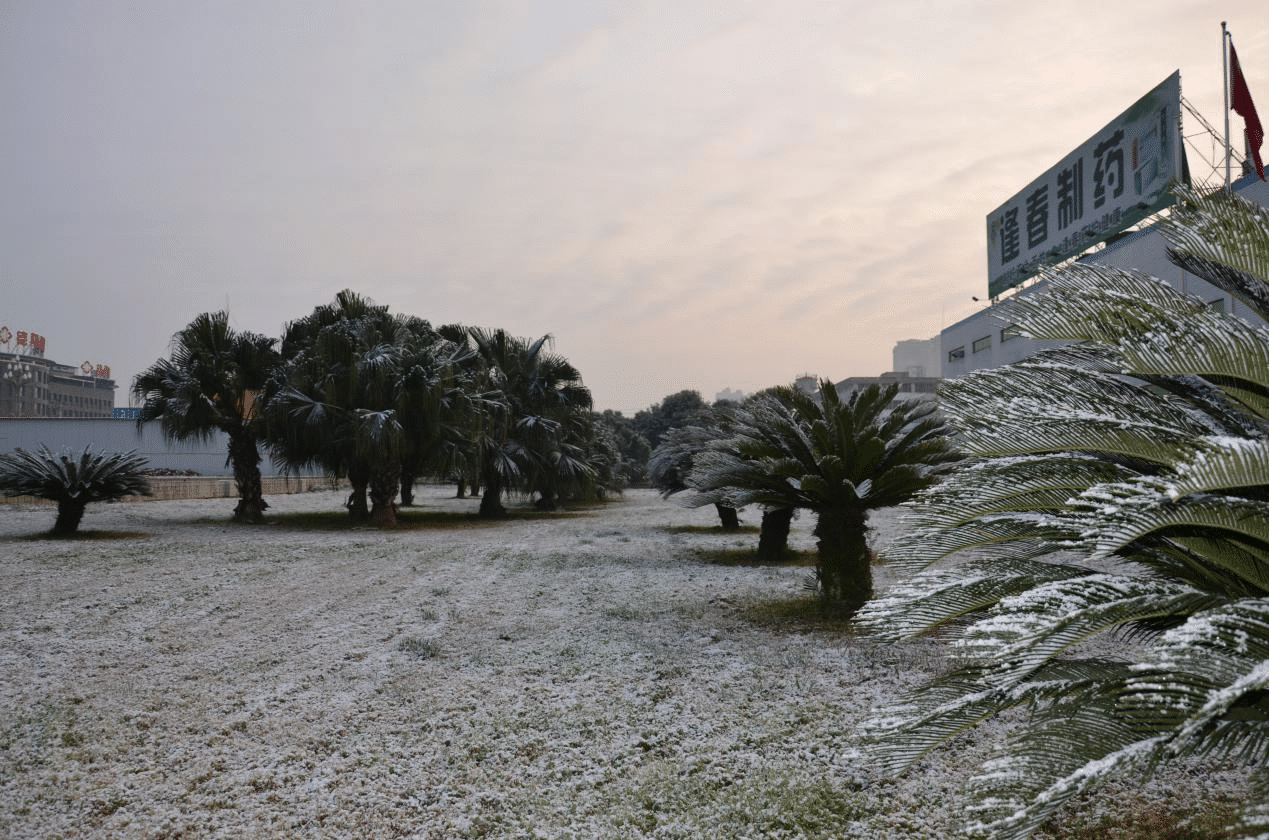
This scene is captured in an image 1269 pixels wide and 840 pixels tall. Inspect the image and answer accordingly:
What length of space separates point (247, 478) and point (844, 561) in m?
15.1

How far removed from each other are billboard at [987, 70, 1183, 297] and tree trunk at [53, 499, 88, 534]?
20915 millimetres

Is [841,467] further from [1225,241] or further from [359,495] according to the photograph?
[359,495]

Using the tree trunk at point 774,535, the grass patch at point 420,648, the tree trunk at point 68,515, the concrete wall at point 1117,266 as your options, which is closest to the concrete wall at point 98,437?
the tree trunk at point 68,515

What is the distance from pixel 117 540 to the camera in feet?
42.7

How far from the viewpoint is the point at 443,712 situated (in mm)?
4555

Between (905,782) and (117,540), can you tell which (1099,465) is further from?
(117,540)

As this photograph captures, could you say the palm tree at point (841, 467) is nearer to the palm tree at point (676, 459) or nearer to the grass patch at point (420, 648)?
the grass patch at point (420, 648)

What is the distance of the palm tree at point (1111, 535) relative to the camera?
194 cm

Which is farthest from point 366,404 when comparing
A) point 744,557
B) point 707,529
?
point 744,557

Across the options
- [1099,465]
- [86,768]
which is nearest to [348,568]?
[86,768]

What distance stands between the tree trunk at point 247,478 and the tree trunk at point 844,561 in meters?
14.4

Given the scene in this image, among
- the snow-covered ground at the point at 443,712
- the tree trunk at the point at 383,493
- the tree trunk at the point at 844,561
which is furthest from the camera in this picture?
the tree trunk at the point at 383,493

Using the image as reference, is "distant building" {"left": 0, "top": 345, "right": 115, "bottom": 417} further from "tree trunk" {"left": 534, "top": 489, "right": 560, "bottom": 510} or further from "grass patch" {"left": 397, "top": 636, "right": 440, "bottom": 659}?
"grass patch" {"left": 397, "top": 636, "right": 440, "bottom": 659}

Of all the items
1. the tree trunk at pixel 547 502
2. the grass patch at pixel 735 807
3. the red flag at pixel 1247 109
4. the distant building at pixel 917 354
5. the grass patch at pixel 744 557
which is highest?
the distant building at pixel 917 354
